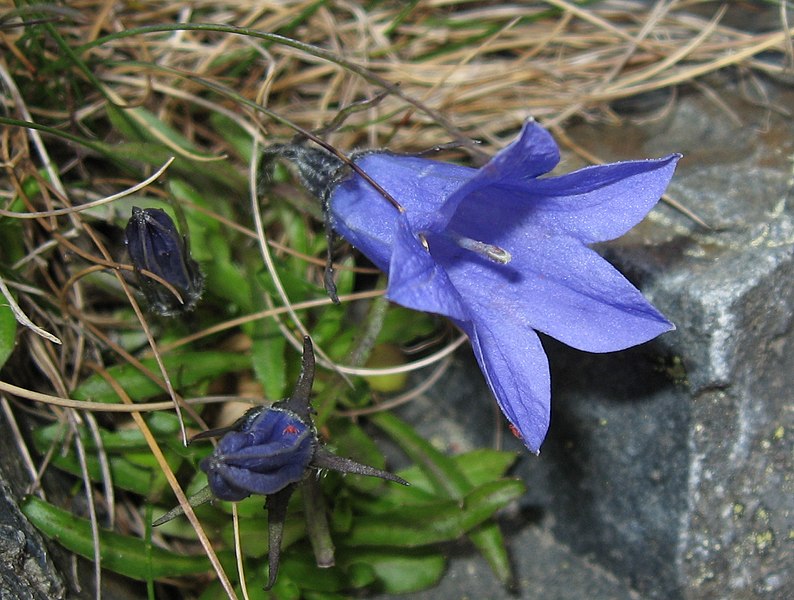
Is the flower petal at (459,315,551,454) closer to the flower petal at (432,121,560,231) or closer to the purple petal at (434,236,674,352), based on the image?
the purple petal at (434,236,674,352)

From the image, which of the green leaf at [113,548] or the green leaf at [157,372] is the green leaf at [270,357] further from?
the green leaf at [113,548]

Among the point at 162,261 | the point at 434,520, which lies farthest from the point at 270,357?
the point at 434,520

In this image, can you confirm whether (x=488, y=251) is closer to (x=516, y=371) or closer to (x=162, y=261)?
(x=516, y=371)

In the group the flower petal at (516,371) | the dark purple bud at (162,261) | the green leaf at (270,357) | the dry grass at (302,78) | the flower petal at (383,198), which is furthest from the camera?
the dry grass at (302,78)

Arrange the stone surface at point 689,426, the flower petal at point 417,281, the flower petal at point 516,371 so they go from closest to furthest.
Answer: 1. the flower petal at point 417,281
2. the flower petal at point 516,371
3. the stone surface at point 689,426

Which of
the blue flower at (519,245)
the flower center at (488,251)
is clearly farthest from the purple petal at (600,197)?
the flower center at (488,251)

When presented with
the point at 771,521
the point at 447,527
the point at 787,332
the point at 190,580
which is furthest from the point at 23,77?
the point at 771,521
